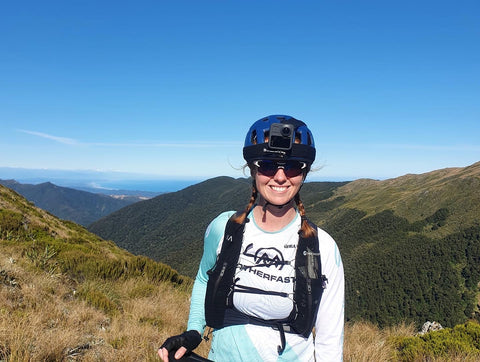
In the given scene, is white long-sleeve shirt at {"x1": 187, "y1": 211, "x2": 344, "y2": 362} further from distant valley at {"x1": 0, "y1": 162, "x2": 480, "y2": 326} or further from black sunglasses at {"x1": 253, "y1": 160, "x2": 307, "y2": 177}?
distant valley at {"x1": 0, "y1": 162, "x2": 480, "y2": 326}

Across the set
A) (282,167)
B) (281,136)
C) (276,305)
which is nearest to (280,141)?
(281,136)

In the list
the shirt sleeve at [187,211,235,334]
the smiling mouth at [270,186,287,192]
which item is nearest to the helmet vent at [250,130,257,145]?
the smiling mouth at [270,186,287,192]

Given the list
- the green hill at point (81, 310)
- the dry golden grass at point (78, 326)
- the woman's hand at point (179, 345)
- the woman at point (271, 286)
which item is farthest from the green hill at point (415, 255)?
the woman's hand at point (179, 345)

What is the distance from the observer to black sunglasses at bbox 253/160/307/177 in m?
2.50

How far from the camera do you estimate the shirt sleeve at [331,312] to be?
2148mm

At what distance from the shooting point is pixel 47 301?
15.6ft

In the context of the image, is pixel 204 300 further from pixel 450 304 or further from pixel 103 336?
pixel 450 304

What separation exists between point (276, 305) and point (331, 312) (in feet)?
1.37

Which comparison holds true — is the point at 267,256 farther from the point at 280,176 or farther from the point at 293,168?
the point at 293,168

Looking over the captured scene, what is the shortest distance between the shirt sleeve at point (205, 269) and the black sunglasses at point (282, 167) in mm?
493

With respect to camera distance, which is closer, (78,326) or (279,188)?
(279,188)

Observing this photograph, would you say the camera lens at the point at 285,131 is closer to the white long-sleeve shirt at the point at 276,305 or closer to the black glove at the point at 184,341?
the white long-sleeve shirt at the point at 276,305

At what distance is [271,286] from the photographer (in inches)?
86.5

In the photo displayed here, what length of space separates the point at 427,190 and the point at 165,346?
612 feet
